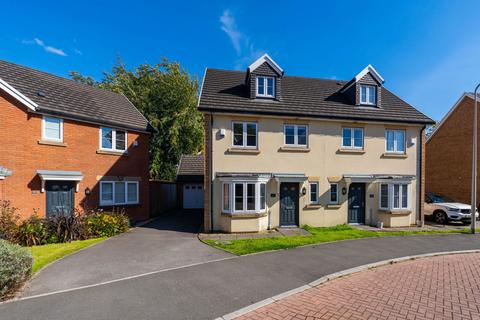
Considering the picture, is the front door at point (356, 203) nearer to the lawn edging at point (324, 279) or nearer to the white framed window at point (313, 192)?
the white framed window at point (313, 192)

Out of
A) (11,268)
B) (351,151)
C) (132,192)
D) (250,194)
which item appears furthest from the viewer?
(132,192)

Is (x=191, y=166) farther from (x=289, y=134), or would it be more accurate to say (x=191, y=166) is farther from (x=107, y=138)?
(x=289, y=134)

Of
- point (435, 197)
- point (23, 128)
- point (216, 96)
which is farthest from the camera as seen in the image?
point (435, 197)

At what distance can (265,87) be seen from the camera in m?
14.4

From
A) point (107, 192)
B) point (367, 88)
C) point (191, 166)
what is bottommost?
Answer: point (107, 192)

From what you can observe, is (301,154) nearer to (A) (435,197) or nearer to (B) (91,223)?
(B) (91,223)

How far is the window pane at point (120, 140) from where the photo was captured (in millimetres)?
16164

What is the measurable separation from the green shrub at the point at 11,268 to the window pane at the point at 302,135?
12220mm

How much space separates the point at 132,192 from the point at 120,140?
3462mm

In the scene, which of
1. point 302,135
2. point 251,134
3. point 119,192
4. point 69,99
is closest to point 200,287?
point 251,134

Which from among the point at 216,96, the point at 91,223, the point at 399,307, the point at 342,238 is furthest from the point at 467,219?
the point at 91,223

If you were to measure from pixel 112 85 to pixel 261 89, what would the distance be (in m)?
20.5

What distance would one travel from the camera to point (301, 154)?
45.9 ft

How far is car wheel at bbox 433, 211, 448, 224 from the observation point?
1607 centimetres
